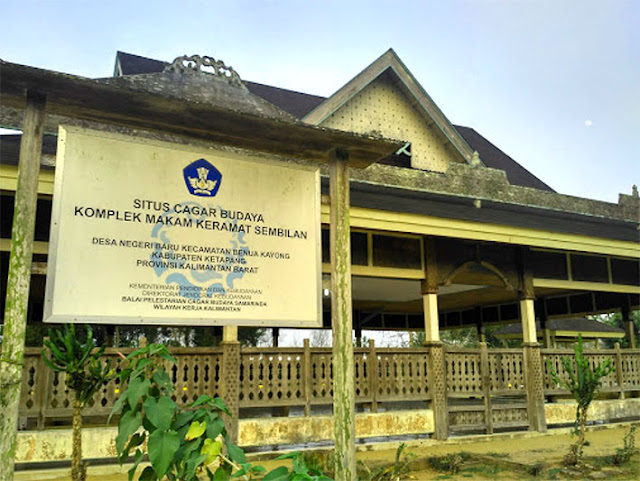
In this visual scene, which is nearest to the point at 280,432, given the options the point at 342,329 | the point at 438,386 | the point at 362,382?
the point at 362,382

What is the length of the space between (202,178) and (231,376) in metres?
4.97

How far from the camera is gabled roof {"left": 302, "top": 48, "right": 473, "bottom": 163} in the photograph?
38.0ft

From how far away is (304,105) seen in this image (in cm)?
1434

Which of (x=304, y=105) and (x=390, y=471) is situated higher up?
(x=304, y=105)

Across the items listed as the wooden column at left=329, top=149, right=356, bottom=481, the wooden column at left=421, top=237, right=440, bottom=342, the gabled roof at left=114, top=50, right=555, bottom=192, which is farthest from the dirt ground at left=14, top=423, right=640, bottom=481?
the gabled roof at left=114, top=50, right=555, bottom=192

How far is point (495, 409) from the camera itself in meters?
10.9

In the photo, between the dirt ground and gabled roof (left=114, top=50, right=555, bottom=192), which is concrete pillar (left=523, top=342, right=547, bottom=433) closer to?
the dirt ground

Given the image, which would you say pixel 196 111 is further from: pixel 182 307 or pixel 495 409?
pixel 495 409

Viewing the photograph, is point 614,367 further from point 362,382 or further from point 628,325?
point 362,382

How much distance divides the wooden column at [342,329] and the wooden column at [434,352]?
593cm

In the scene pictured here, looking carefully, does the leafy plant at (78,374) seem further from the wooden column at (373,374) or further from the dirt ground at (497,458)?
the wooden column at (373,374)

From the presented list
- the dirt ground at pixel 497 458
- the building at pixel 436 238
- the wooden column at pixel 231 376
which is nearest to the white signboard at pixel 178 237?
the dirt ground at pixel 497 458

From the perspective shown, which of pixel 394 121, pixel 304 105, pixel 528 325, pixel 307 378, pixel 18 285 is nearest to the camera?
pixel 18 285

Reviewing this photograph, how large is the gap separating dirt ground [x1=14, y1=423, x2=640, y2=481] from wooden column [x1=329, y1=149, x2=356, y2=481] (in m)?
2.89
